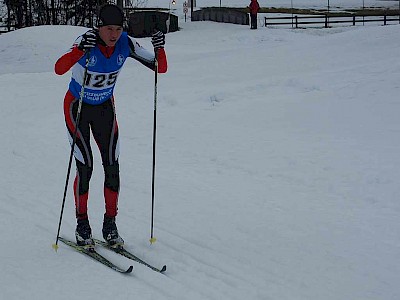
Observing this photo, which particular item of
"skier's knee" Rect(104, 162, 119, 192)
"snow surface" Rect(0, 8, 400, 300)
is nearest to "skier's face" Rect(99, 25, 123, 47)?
"skier's knee" Rect(104, 162, 119, 192)

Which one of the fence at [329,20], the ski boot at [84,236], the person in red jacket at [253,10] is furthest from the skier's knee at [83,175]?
the fence at [329,20]

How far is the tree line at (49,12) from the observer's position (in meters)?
35.7

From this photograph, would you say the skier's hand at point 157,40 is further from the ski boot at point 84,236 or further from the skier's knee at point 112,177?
the ski boot at point 84,236

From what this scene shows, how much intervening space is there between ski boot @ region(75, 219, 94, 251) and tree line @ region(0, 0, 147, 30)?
31702mm

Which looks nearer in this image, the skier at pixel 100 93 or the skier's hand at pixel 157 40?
the skier at pixel 100 93

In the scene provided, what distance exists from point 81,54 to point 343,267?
2.81 metres

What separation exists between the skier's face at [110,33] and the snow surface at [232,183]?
71.5 inches

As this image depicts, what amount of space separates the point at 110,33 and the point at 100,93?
1.85 feet

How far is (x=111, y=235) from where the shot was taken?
5426mm

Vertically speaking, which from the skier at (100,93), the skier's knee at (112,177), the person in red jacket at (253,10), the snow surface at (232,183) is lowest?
the snow surface at (232,183)

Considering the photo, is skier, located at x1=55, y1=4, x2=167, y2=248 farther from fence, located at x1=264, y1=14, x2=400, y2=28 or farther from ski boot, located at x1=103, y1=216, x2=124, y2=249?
fence, located at x1=264, y1=14, x2=400, y2=28

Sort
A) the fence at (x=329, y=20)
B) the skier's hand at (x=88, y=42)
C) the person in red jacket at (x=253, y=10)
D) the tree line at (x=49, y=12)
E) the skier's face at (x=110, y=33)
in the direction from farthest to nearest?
1. the tree line at (x=49, y=12)
2. the fence at (x=329, y=20)
3. the person in red jacket at (x=253, y=10)
4. the skier's face at (x=110, y=33)
5. the skier's hand at (x=88, y=42)

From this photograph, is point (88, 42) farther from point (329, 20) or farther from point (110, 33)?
point (329, 20)

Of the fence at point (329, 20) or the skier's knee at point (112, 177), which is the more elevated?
the fence at point (329, 20)
